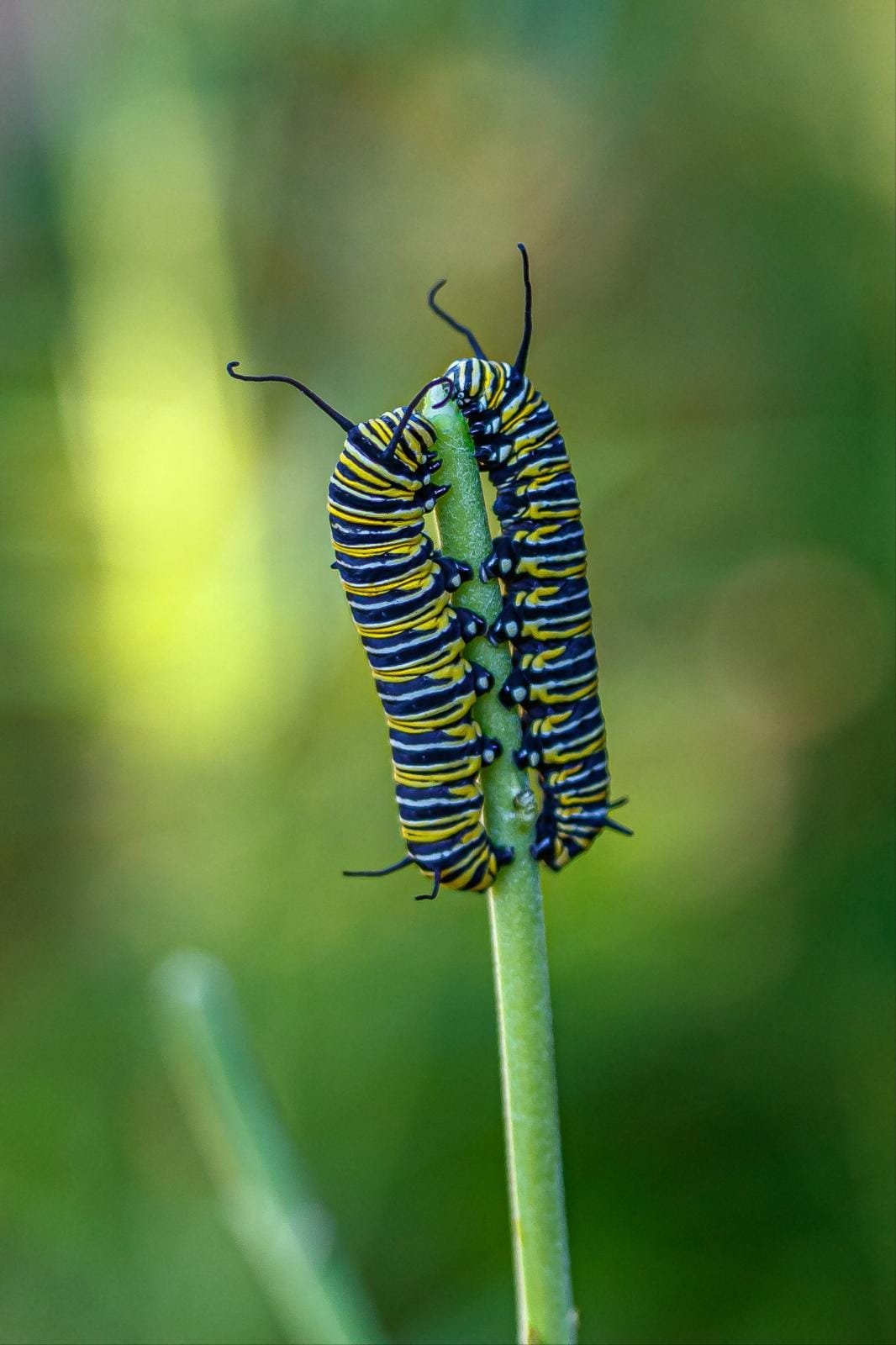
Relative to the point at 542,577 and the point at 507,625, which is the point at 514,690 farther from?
the point at 542,577

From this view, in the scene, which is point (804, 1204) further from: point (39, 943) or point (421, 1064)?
point (39, 943)

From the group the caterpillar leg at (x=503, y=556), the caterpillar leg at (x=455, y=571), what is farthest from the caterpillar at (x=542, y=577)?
the caterpillar leg at (x=455, y=571)

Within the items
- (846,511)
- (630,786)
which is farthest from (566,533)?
(846,511)

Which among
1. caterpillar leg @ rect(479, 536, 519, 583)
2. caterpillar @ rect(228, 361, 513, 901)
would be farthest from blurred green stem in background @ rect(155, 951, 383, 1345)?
caterpillar leg @ rect(479, 536, 519, 583)

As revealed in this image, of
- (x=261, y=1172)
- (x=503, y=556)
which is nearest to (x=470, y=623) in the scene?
(x=503, y=556)

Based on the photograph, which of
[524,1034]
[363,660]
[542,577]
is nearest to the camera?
[524,1034]
